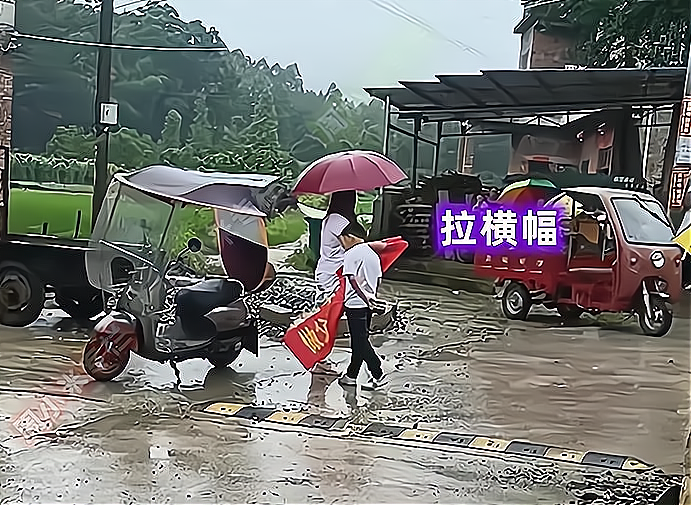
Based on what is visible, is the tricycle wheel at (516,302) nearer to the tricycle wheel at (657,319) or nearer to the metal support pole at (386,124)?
the tricycle wheel at (657,319)

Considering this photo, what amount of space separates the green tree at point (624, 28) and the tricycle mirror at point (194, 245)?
4.96 feet

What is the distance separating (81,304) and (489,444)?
1.73 meters

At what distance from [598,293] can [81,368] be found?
7.17 ft

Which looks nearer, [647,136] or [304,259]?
[304,259]

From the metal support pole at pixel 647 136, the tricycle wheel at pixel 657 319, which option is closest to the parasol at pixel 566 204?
the metal support pole at pixel 647 136

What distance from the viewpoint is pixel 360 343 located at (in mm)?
3459

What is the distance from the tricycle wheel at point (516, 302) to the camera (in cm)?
382

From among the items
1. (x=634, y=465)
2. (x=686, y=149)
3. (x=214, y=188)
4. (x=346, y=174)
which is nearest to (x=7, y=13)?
(x=214, y=188)

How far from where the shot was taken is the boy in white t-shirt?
3402 millimetres

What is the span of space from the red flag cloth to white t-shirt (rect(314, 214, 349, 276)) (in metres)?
0.05

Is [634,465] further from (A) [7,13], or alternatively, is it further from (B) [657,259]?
(A) [7,13]

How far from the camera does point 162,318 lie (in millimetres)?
3381

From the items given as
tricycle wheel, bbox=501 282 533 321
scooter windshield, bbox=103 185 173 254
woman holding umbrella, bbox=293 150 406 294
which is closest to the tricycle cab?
tricycle wheel, bbox=501 282 533 321

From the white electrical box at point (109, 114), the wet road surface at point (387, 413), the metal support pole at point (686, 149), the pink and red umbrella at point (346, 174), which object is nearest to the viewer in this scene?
the metal support pole at point (686, 149)
